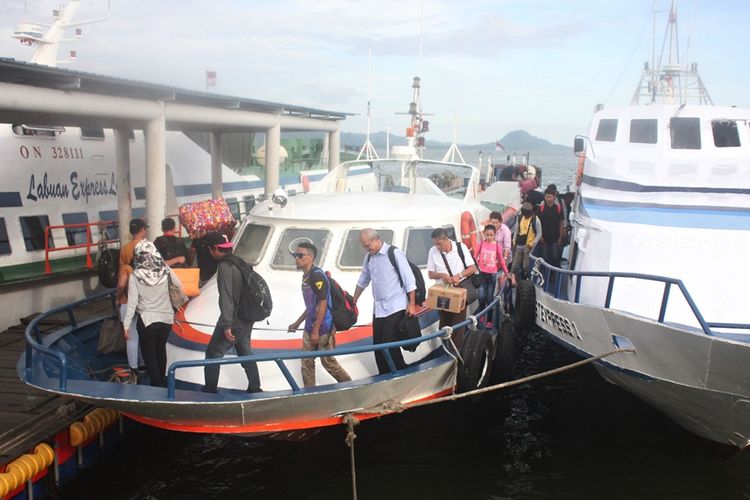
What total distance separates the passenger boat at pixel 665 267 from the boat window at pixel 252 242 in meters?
4.02

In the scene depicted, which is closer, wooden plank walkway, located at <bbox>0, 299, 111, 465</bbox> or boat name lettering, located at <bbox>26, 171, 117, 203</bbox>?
wooden plank walkway, located at <bbox>0, 299, 111, 465</bbox>

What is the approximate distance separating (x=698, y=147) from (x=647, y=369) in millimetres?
4449

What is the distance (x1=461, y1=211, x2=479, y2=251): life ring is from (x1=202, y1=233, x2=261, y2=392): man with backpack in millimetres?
4026

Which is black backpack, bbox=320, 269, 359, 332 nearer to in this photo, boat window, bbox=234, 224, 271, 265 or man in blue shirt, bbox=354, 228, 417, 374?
man in blue shirt, bbox=354, 228, 417, 374

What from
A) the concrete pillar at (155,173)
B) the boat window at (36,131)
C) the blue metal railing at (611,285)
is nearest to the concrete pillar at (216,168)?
the boat window at (36,131)

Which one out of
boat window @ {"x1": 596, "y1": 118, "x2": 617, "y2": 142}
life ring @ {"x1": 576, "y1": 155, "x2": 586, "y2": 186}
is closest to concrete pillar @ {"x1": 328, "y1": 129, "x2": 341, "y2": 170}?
life ring @ {"x1": 576, "y1": 155, "x2": 586, "y2": 186}

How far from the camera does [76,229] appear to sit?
1508 cm

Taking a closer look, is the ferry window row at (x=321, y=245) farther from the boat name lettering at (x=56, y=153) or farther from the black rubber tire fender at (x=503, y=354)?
the boat name lettering at (x=56, y=153)

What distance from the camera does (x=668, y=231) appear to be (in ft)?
29.7

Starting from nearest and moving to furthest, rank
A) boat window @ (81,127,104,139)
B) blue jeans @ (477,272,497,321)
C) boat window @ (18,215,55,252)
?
blue jeans @ (477,272,497,321) → boat window @ (18,215,55,252) → boat window @ (81,127,104,139)

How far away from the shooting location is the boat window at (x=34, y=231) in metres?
13.8

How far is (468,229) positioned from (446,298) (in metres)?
2.31

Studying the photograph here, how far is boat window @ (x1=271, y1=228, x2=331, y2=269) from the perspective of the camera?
8.88m

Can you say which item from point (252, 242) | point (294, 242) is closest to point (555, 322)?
point (294, 242)
